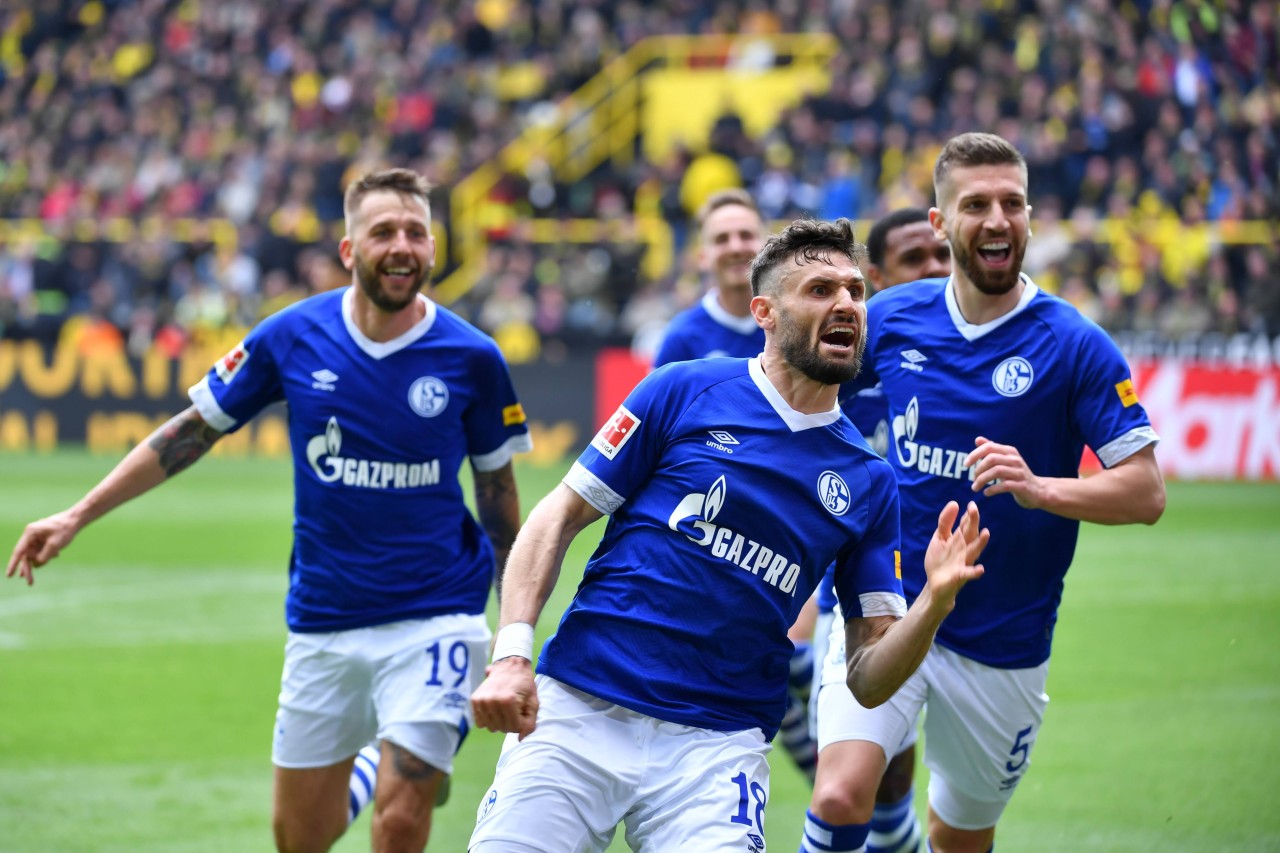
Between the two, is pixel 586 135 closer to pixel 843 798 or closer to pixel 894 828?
pixel 894 828

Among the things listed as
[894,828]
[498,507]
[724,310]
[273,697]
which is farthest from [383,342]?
[273,697]

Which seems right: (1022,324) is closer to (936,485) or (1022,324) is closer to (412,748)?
(936,485)

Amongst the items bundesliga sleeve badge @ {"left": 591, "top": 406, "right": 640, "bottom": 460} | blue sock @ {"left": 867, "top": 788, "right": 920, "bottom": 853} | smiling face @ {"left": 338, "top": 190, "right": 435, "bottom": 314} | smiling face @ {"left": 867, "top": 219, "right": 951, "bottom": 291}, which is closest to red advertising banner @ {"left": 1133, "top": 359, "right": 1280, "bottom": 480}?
smiling face @ {"left": 867, "top": 219, "right": 951, "bottom": 291}

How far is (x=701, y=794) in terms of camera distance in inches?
176

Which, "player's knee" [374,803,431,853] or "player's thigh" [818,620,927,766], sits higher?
"player's thigh" [818,620,927,766]

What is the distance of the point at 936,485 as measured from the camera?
5695mm

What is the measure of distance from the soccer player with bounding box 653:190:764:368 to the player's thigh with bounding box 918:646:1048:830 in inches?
91.8

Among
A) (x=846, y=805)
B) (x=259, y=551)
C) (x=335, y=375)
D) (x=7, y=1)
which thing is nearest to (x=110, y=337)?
(x=259, y=551)

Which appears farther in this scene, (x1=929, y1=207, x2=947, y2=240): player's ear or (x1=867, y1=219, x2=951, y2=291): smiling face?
(x1=867, y1=219, x2=951, y2=291): smiling face

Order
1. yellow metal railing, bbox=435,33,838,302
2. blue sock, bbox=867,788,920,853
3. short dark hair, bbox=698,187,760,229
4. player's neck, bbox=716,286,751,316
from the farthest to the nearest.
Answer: yellow metal railing, bbox=435,33,838,302
short dark hair, bbox=698,187,760,229
player's neck, bbox=716,286,751,316
blue sock, bbox=867,788,920,853

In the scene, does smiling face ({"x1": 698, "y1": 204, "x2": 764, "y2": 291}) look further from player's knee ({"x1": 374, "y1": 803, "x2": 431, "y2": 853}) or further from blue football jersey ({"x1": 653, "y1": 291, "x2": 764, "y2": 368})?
player's knee ({"x1": 374, "y1": 803, "x2": 431, "y2": 853})

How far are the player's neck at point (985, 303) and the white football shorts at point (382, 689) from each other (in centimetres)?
216

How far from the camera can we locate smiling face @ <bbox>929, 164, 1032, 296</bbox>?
561cm

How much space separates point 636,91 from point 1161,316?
13111 millimetres
